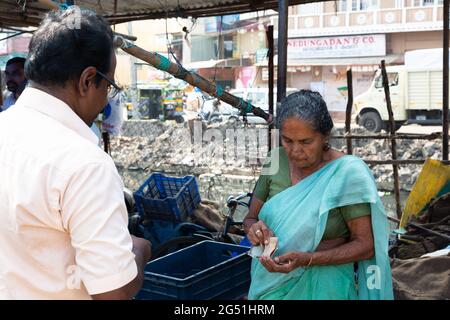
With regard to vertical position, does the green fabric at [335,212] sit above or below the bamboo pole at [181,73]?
below

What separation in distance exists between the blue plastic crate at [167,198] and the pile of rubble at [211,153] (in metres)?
4.69

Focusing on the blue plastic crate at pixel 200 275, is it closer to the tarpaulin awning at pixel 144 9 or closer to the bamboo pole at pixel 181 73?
the bamboo pole at pixel 181 73

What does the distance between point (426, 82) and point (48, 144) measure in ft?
66.0

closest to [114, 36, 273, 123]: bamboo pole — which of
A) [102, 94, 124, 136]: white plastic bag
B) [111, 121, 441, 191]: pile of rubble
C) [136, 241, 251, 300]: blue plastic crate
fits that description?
[136, 241, 251, 300]: blue plastic crate

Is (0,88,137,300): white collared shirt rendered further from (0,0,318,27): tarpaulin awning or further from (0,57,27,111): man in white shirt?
(0,0,318,27): tarpaulin awning

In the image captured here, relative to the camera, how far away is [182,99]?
24.5m

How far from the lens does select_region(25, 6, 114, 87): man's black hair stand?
4.04ft

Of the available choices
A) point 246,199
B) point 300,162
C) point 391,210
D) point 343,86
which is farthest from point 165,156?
point 343,86

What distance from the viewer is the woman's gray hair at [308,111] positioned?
81.4 inches

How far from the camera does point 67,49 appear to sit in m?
1.23

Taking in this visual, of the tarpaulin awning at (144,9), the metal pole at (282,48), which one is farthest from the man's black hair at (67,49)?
the tarpaulin awning at (144,9)

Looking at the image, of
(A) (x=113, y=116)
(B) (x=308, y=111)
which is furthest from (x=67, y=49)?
(A) (x=113, y=116)

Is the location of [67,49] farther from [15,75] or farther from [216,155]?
[216,155]

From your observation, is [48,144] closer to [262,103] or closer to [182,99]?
[262,103]
